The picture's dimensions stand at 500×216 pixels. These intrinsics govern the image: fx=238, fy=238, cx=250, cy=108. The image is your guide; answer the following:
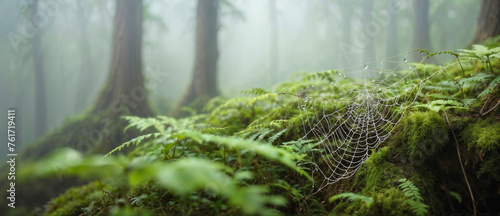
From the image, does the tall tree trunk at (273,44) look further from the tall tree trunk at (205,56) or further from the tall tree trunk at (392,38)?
the tall tree trunk at (205,56)

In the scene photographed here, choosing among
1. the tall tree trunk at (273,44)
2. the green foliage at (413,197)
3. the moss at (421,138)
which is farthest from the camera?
the tall tree trunk at (273,44)

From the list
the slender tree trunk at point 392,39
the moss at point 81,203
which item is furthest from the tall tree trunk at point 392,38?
the moss at point 81,203

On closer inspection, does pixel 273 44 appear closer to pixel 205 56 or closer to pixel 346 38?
pixel 346 38

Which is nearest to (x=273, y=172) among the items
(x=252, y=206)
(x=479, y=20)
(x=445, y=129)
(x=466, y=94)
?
(x=252, y=206)

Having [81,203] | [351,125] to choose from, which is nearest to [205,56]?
[81,203]

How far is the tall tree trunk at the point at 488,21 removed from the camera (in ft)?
14.4

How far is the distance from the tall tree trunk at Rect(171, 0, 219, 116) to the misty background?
1.05 m

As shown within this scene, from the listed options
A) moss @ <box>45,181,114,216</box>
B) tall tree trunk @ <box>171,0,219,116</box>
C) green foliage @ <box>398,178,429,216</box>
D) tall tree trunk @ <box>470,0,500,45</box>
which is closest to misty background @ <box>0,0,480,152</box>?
tall tree trunk @ <box>171,0,219,116</box>

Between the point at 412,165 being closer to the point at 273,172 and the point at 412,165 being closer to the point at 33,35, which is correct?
the point at 273,172

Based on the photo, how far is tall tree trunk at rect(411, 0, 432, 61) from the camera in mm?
10328

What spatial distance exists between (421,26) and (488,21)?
6.99 metres

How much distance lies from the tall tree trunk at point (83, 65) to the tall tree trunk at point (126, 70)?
51.8ft

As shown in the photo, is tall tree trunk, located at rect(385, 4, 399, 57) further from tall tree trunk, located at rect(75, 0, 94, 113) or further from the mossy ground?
tall tree trunk, located at rect(75, 0, 94, 113)

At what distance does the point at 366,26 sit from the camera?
1603 centimetres
